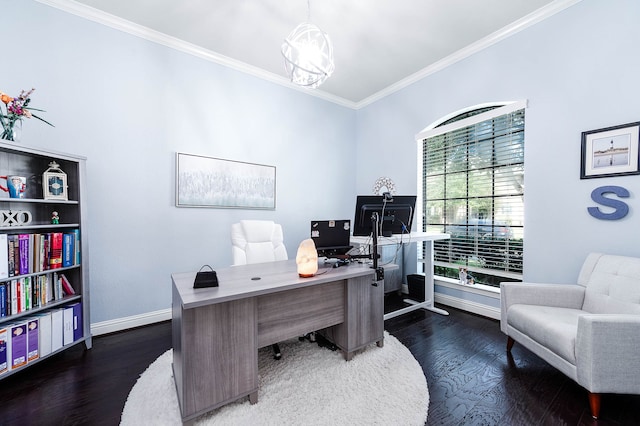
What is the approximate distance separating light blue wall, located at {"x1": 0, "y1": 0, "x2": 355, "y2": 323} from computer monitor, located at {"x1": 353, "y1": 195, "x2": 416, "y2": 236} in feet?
5.41

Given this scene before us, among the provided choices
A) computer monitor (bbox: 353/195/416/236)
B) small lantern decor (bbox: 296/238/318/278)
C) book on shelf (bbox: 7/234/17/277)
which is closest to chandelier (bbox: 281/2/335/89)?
computer monitor (bbox: 353/195/416/236)

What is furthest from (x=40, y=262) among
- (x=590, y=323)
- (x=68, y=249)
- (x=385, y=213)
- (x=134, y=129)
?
(x=590, y=323)

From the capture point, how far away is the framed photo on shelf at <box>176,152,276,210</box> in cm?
285

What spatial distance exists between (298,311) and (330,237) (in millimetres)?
633

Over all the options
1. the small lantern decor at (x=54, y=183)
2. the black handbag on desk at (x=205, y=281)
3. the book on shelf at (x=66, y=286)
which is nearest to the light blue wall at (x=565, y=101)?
the black handbag on desk at (x=205, y=281)

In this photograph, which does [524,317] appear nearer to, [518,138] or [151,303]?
[518,138]

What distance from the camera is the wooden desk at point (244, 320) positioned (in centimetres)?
133

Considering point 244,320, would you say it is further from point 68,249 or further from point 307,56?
point 307,56

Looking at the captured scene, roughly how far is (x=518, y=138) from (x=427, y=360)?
245 cm

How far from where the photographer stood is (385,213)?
2309 millimetres

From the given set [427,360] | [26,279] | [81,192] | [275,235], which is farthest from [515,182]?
[26,279]

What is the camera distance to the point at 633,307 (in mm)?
1613

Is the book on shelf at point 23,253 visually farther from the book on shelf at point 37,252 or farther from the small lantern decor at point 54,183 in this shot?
the small lantern decor at point 54,183

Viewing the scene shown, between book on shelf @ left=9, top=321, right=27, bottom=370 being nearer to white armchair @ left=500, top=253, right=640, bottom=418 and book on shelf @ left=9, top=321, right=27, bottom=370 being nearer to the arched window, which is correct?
white armchair @ left=500, top=253, right=640, bottom=418
